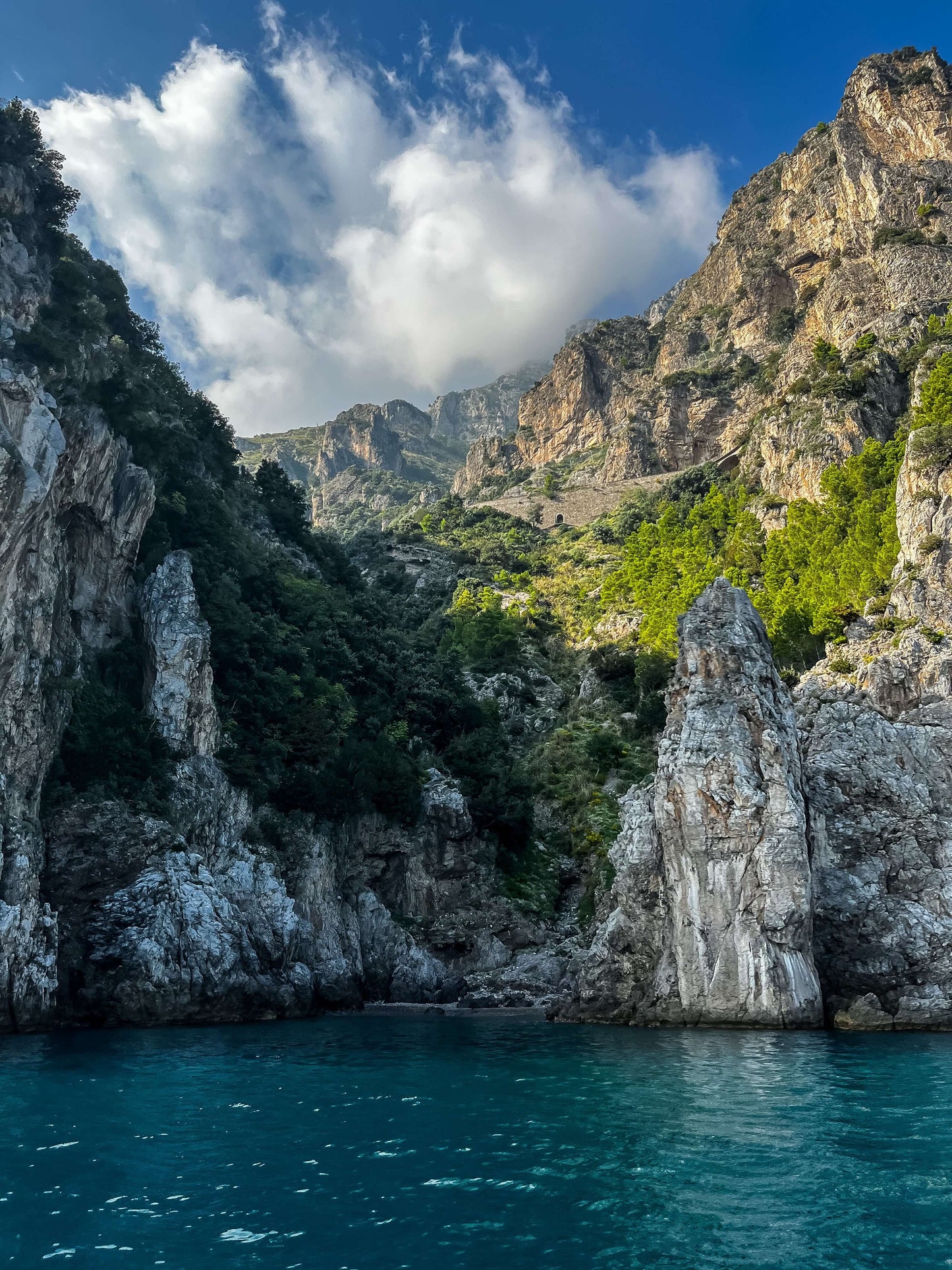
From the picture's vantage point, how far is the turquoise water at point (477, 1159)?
1123 cm

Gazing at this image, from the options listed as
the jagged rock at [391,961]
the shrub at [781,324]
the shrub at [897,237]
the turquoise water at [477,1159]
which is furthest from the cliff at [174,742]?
the shrub at [781,324]

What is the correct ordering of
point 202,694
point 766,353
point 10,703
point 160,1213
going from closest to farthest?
point 160,1213, point 10,703, point 202,694, point 766,353

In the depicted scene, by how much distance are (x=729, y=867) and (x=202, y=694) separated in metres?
24.9

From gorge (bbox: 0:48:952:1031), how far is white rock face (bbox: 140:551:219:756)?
18 cm

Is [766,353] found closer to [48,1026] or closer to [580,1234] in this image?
[48,1026]

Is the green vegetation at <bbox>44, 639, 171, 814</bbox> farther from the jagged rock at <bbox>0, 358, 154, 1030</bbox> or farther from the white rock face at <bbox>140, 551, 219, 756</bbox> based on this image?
the white rock face at <bbox>140, 551, 219, 756</bbox>

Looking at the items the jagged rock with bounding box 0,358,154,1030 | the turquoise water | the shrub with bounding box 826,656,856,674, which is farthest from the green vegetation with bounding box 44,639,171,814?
the shrub with bounding box 826,656,856,674

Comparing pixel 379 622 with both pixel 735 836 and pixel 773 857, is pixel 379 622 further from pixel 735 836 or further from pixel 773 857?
pixel 773 857

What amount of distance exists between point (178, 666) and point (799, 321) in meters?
97.0

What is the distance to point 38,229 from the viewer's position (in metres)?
47.8

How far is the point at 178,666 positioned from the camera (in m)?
42.5

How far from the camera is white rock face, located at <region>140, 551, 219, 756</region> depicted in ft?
136

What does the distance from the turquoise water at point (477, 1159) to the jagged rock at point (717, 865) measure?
670cm

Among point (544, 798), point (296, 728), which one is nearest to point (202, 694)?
point (296, 728)
